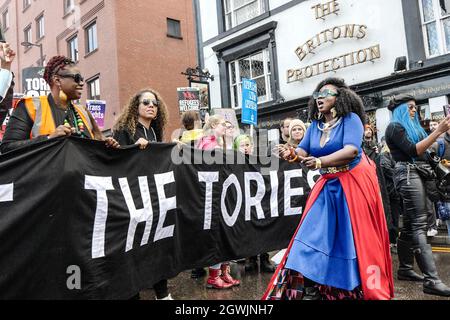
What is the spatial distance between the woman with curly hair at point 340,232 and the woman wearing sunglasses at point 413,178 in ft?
3.16

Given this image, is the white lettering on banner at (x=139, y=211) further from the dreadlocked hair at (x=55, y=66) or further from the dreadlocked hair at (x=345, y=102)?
the dreadlocked hair at (x=345, y=102)

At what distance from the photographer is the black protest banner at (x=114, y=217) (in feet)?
8.95

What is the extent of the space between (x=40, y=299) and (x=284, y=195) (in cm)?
324

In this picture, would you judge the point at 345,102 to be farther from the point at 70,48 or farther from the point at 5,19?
the point at 5,19

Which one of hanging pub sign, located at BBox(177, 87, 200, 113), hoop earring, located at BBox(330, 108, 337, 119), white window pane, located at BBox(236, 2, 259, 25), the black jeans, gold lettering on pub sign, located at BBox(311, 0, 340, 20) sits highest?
white window pane, located at BBox(236, 2, 259, 25)

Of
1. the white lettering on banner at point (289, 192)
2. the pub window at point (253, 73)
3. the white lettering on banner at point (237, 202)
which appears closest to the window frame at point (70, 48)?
the pub window at point (253, 73)

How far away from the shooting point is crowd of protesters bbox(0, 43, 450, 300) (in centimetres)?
292

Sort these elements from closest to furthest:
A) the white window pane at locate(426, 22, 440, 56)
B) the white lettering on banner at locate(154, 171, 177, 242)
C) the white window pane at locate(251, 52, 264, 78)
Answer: the white lettering on banner at locate(154, 171, 177, 242), the white window pane at locate(426, 22, 440, 56), the white window pane at locate(251, 52, 264, 78)

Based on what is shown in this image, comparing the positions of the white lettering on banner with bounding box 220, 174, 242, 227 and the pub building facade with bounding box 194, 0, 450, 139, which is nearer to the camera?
the white lettering on banner with bounding box 220, 174, 242, 227

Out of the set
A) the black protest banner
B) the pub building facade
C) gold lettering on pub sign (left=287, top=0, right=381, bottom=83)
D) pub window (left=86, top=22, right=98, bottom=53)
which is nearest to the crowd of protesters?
the black protest banner

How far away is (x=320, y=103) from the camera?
3.32 m

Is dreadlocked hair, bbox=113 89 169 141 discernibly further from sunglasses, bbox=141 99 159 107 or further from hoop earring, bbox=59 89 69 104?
hoop earring, bbox=59 89 69 104

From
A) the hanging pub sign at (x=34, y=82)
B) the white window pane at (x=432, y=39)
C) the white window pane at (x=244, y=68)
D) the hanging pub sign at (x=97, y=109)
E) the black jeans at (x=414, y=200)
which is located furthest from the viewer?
the white window pane at (x=244, y=68)
